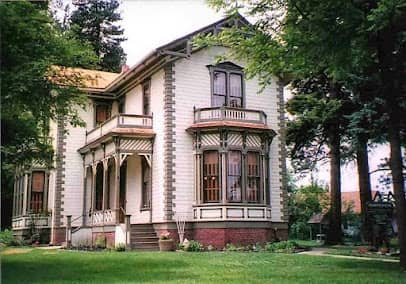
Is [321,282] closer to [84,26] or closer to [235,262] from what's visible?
[235,262]

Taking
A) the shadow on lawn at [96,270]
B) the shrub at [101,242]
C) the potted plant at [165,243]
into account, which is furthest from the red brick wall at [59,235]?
the shadow on lawn at [96,270]

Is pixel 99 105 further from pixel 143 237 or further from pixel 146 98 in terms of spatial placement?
pixel 143 237

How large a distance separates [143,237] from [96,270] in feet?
23.2

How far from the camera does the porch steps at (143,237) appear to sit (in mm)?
15583

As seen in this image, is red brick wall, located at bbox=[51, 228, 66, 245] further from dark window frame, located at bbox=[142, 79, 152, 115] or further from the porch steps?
dark window frame, located at bbox=[142, 79, 152, 115]

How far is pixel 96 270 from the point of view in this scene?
29.7 feet

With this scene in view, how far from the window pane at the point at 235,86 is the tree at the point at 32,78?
7.21 m

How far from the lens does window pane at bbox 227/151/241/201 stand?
1595cm

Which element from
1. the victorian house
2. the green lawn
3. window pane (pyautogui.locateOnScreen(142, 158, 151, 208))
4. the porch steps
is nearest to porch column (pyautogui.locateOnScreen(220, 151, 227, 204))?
the victorian house

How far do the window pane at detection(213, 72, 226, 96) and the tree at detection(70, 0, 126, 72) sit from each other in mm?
4846

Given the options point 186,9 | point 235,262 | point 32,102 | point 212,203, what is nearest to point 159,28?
point 186,9

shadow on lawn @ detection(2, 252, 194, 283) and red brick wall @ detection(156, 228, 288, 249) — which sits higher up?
red brick wall @ detection(156, 228, 288, 249)

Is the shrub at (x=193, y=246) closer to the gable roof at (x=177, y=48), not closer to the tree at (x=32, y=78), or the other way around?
the tree at (x=32, y=78)

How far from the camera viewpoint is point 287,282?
709cm
